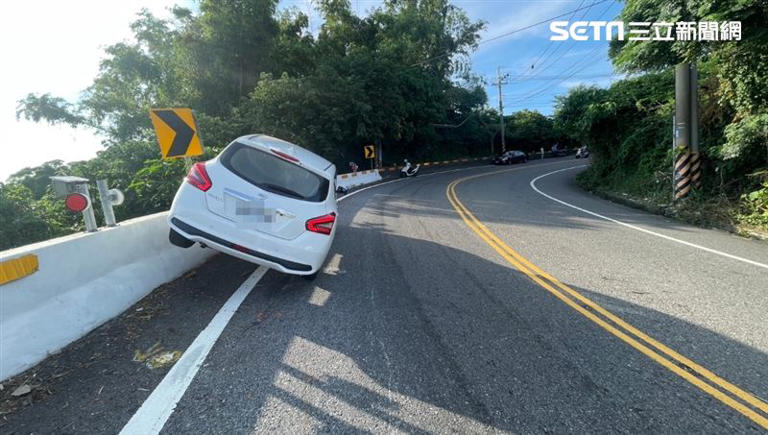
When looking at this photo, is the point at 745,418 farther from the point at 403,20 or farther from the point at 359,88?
the point at 403,20

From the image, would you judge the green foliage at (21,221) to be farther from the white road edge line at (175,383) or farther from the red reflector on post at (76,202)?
the white road edge line at (175,383)

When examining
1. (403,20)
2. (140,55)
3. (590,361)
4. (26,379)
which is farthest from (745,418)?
(403,20)

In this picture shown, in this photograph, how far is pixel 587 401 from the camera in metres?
2.56

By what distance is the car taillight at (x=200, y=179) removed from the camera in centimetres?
425

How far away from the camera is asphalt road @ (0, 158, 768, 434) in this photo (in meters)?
2.41

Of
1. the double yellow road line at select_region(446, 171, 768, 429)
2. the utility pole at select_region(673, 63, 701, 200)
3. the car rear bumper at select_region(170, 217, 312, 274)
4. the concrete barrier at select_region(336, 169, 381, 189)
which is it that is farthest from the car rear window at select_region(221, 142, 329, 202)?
the concrete barrier at select_region(336, 169, 381, 189)

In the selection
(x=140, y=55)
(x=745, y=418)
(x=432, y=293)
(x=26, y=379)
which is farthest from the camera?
(x=140, y=55)

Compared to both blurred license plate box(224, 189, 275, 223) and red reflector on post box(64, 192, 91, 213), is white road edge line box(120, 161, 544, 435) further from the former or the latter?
red reflector on post box(64, 192, 91, 213)

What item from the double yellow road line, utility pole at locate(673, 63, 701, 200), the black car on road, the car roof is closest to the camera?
the double yellow road line

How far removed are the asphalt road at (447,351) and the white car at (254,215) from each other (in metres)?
0.58

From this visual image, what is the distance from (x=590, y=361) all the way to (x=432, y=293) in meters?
1.83

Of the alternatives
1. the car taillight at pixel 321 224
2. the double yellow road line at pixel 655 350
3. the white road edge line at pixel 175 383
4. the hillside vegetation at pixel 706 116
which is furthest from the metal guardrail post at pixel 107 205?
the hillside vegetation at pixel 706 116

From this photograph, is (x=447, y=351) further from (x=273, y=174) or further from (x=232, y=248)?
(x=273, y=174)

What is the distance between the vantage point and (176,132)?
5.84 metres
